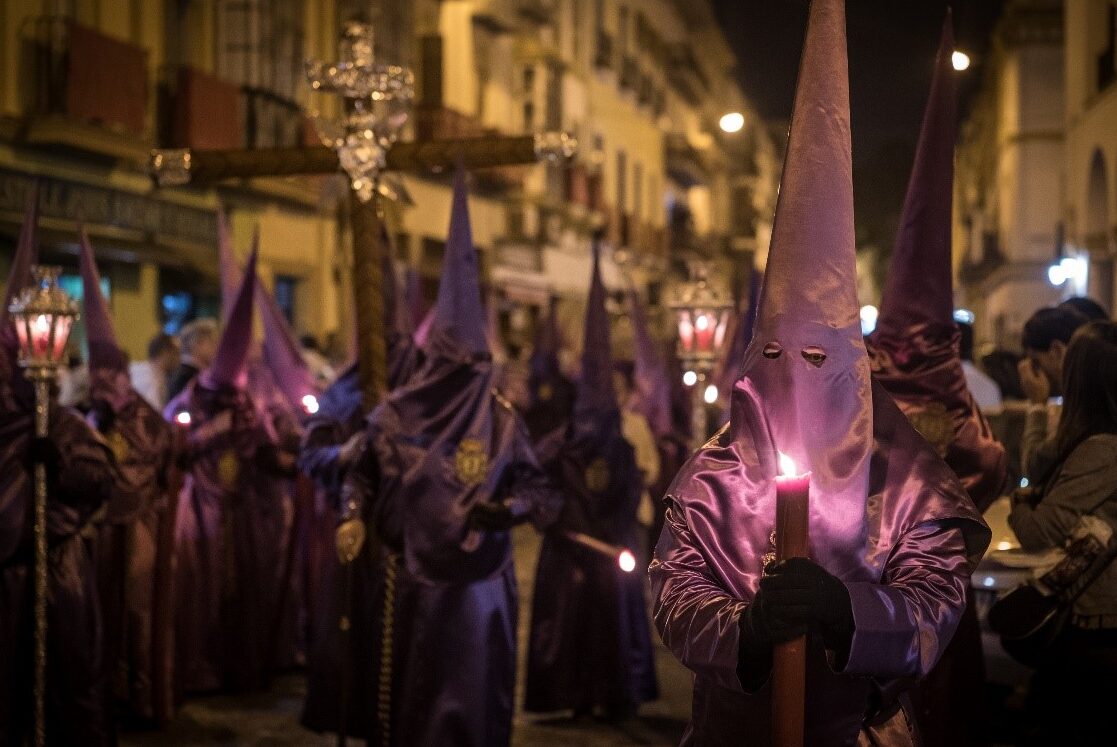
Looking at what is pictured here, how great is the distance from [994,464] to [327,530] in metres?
5.41

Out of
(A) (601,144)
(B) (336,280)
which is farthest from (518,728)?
→ (A) (601,144)

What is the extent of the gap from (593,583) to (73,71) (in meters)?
10.8

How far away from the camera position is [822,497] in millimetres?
2959

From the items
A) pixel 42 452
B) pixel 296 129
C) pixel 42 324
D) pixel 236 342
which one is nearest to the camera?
pixel 42 452

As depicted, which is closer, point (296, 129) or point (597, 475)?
point (597, 475)

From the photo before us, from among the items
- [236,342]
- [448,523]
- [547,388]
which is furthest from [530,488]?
[547,388]

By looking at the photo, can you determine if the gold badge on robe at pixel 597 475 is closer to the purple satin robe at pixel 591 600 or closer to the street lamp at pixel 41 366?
the purple satin robe at pixel 591 600

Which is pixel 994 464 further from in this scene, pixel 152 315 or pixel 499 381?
pixel 152 315

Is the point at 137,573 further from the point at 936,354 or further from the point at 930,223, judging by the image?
the point at 930,223

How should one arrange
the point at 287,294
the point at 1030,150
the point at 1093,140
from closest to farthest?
the point at 287,294 < the point at 1093,140 < the point at 1030,150

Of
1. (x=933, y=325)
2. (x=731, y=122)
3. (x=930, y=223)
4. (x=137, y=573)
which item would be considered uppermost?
(x=731, y=122)

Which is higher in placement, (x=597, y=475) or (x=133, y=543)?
(x=597, y=475)

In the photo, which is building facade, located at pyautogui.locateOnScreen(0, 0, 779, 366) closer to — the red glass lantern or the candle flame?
the red glass lantern

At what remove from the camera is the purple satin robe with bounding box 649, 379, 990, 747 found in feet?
9.83
